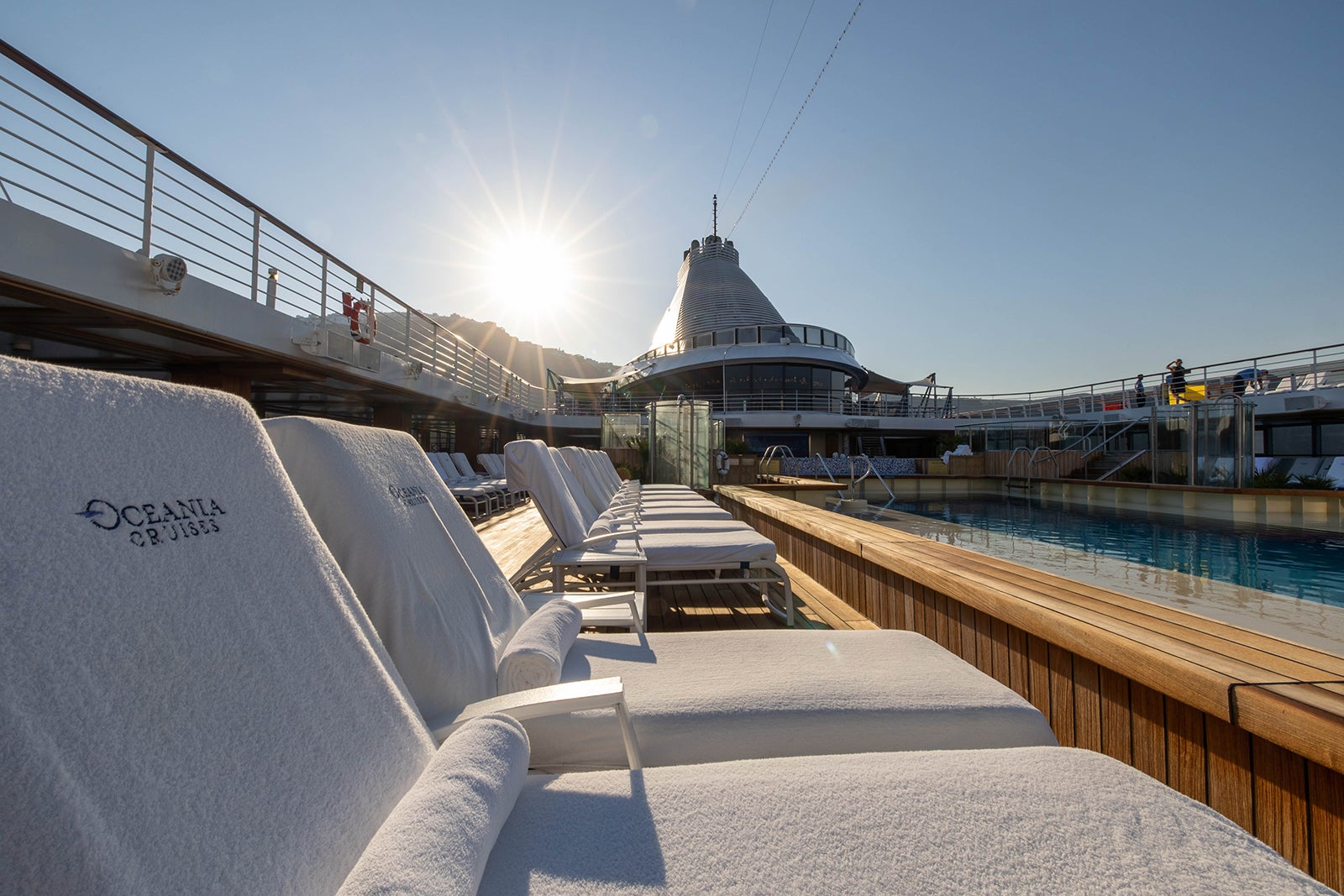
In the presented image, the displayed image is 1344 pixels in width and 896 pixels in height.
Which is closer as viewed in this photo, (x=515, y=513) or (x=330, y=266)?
(x=330, y=266)

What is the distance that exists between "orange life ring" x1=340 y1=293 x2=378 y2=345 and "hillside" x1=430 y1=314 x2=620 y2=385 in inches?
2993

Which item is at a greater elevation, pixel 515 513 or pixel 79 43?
pixel 79 43

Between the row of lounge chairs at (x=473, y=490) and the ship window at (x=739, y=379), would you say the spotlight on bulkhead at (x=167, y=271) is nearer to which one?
the row of lounge chairs at (x=473, y=490)

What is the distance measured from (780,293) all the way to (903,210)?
2195 cm

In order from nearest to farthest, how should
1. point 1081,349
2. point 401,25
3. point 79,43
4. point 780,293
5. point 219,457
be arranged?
point 219,457
point 79,43
point 401,25
point 1081,349
point 780,293

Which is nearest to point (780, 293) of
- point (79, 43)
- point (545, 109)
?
A: point (545, 109)

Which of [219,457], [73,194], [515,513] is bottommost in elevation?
[515,513]

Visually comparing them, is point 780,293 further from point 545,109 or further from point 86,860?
point 86,860

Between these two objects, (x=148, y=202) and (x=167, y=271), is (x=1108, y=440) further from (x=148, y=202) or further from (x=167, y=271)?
(x=148, y=202)

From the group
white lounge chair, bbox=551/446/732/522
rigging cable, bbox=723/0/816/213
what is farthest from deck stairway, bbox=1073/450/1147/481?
white lounge chair, bbox=551/446/732/522

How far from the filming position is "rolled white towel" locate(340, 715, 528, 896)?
0.52 meters

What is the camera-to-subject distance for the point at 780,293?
3475 cm

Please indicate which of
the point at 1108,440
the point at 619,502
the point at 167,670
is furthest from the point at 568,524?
the point at 1108,440

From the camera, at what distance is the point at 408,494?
4.37 feet
